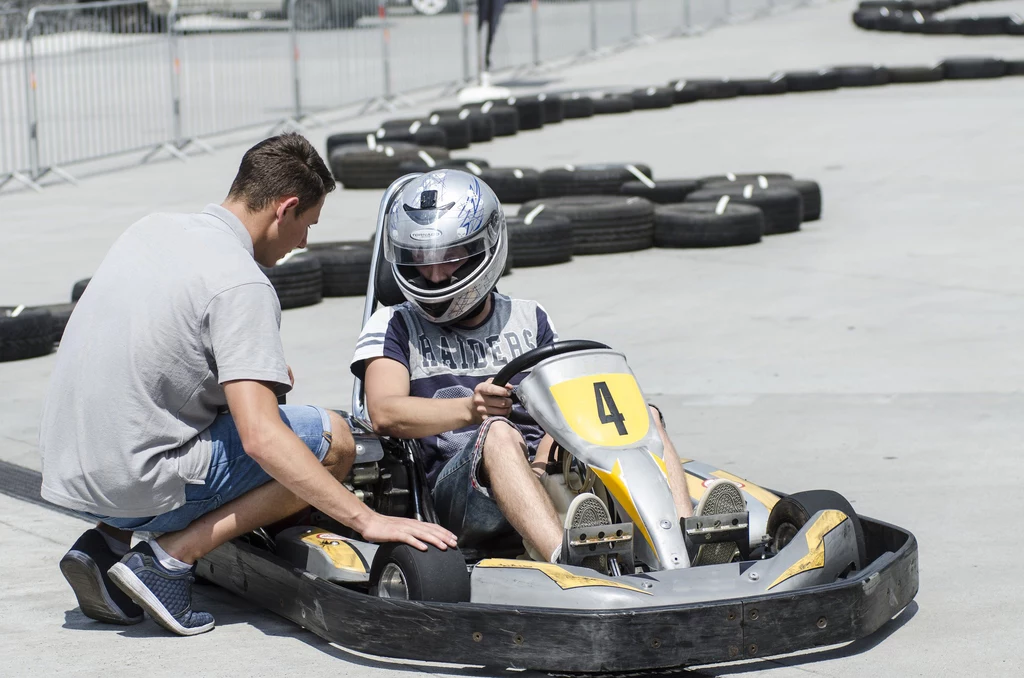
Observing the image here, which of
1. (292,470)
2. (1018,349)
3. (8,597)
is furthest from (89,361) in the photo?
(1018,349)

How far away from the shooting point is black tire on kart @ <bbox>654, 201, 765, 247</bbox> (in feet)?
30.9

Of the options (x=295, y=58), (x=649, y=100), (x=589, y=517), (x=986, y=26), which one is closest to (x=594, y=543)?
(x=589, y=517)

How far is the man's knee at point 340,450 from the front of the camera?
3.87 metres

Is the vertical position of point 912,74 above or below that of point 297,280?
above

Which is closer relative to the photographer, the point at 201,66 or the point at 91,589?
the point at 91,589

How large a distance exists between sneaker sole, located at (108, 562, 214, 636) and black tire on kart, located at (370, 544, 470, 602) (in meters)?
0.55

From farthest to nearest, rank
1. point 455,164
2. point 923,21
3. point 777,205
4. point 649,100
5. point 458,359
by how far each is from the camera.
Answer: point 923,21 < point 649,100 < point 455,164 < point 777,205 < point 458,359

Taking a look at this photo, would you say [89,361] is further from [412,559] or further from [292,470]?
[412,559]

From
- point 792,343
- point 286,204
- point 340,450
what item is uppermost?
point 286,204

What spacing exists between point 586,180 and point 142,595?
750 centimetres

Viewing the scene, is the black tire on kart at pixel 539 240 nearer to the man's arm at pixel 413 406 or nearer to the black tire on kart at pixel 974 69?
the man's arm at pixel 413 406

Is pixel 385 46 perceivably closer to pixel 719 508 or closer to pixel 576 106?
pixel 576 106

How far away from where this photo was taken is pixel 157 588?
3656 millimetres

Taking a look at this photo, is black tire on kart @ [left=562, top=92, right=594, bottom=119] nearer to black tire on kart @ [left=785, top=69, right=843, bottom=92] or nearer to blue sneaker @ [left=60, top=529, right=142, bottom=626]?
black tire on kart @ [left=785, top=69, right=843, bottom=92]
